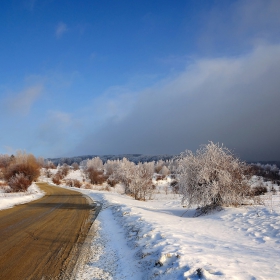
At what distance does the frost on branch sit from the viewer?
13398 millimetres

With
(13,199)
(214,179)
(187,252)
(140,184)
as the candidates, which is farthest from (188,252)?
(140,184)

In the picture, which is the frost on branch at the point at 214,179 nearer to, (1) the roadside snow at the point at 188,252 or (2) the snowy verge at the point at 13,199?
(1) the roadside snow at the point at 188,252

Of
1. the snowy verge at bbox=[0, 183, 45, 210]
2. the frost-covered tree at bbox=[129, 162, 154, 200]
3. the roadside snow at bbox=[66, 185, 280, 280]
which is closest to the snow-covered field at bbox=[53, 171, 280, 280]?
the roadside snow at bbox=[66, 185, 280, 280]

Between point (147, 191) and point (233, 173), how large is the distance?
19211mm

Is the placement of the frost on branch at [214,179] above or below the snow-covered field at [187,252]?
above

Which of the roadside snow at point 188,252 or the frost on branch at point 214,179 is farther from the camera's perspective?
the frost on branch at point 214,179

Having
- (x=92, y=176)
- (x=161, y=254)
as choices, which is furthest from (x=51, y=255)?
(x=92, y=176)

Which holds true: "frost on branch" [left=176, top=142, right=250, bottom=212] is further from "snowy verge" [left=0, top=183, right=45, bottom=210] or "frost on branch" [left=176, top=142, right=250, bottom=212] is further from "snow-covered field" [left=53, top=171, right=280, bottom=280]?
"snowy verge" [left=0, top=183, right=45, bottom=210]

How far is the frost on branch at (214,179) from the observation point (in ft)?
44.0

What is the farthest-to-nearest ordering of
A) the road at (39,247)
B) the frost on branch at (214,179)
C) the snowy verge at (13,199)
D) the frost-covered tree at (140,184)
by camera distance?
the frost-covered tree at (140,184), the snowy verge at (13,199), the frost on branch at (214,179), the road at (39,247)

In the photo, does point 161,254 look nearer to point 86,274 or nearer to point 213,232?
point 86,274

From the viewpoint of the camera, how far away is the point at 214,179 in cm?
1386

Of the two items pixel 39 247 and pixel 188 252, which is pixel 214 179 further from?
pixel 39 247

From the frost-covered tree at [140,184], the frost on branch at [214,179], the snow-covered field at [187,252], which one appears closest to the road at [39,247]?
the snow-covered field at [187,252]
